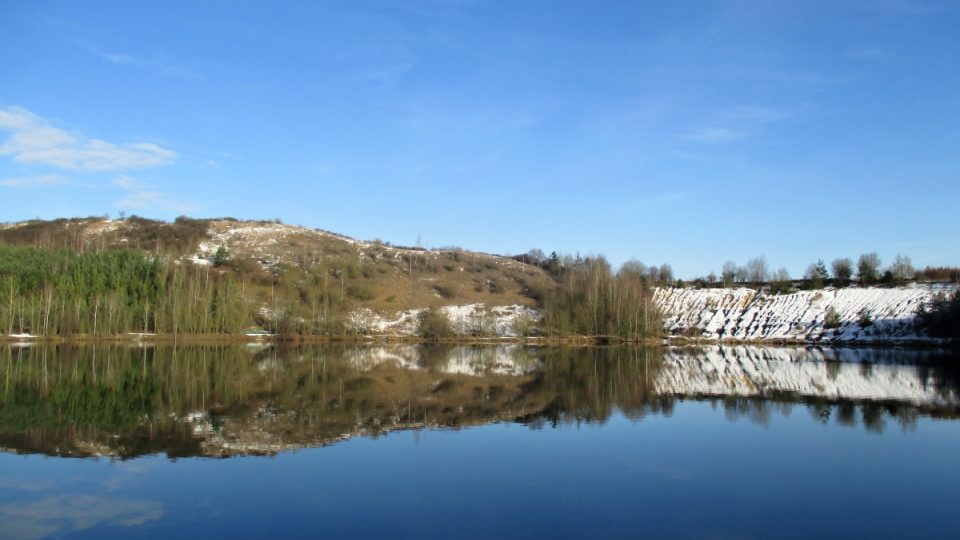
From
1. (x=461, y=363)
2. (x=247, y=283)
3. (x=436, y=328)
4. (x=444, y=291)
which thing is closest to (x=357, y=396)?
(x=461, y=363)

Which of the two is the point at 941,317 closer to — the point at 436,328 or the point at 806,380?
the point at 806,380

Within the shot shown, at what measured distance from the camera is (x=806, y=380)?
42.7 meters

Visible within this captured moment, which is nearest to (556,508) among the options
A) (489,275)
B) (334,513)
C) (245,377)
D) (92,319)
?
(334,513)

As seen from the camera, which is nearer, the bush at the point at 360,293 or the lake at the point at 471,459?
the lake at the point at 471,459

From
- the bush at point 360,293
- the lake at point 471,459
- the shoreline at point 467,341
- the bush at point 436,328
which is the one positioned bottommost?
the lake at point 471,459

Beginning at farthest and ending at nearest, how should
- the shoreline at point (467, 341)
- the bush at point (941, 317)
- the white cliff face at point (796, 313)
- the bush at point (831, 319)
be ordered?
the bush at point (831, 319)
the white cliff face at point (796, 313)
the shoreline at point (467, 341)
the bush at point (941, 317)

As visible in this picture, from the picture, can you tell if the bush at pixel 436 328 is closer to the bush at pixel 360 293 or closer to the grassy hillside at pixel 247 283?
the grassy hillside at pixel 247 283

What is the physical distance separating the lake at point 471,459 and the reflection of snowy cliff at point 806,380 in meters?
0.45

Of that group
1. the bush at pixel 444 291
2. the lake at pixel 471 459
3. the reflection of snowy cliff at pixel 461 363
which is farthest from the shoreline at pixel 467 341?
the lake at pixel 471 459

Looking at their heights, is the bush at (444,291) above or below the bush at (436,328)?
above

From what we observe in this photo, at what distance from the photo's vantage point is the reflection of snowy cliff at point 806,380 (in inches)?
1385

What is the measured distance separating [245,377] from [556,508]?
104 ft

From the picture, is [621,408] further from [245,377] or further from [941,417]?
[245,377]

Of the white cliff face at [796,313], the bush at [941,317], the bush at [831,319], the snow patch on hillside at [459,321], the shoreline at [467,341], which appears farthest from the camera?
the snow patch on hillside at [459,321]
